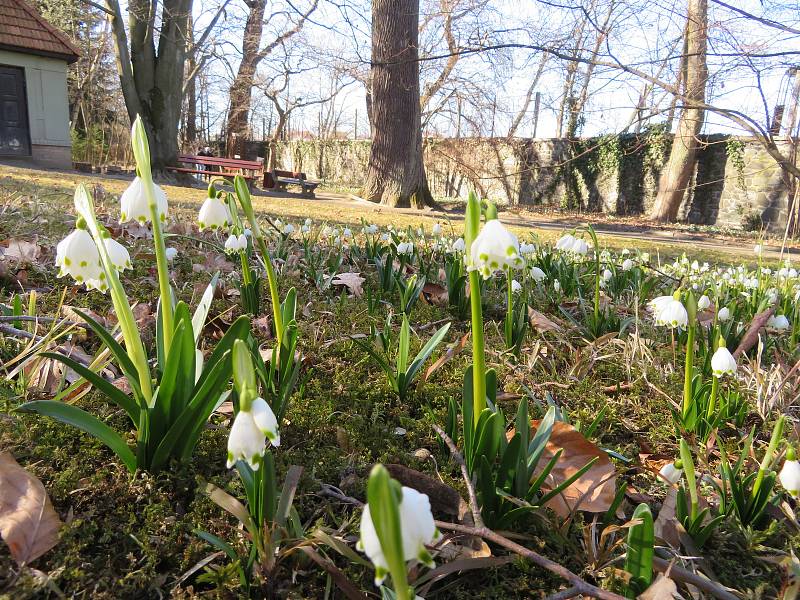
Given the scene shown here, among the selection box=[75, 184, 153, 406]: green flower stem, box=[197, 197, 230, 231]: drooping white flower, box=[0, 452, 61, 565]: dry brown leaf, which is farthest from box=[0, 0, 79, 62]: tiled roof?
box=[0, 452, 61, 565]: dry brown leaf

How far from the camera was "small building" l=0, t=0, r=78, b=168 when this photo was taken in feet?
45.4

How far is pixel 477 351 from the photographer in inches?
45.6

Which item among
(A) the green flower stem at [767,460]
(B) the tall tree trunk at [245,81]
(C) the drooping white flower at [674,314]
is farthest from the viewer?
(B) the tall tree trunk at [245,81]

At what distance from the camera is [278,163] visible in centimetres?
2875

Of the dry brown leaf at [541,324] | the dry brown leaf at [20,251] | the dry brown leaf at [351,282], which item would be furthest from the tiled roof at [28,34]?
the dry brown leaf at [541,324]

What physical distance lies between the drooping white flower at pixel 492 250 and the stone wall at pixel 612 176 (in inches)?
551

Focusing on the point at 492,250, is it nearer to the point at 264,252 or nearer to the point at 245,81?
the point at 264,252

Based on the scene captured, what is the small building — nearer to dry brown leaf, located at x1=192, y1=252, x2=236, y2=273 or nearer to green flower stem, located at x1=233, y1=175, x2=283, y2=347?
dry brown leaf, located at x1=192, y1=252, x2=236, y2=273

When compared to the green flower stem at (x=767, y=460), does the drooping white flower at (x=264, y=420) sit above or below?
above

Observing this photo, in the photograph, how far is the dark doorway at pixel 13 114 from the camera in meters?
14.0

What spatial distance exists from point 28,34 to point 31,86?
4.06 feet

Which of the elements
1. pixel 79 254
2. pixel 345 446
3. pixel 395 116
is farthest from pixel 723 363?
pixel 395 116

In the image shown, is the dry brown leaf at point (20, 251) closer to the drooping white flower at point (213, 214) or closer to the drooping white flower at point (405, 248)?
the drooping white flower at point (213, 214)

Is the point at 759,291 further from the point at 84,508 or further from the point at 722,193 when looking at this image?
the point at 722,193
